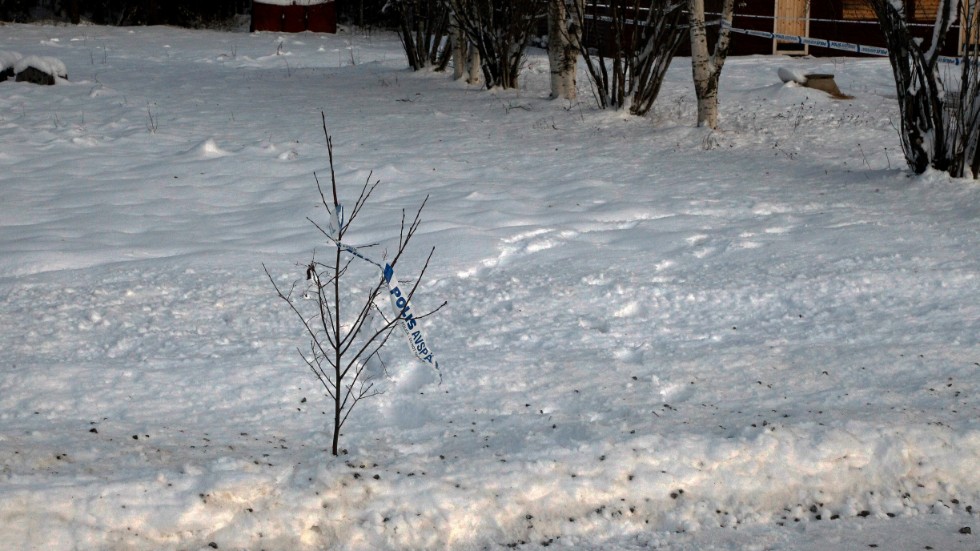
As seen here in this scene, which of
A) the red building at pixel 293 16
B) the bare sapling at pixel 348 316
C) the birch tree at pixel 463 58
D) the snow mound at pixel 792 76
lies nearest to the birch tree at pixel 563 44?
the birch tree at pixel 463 58

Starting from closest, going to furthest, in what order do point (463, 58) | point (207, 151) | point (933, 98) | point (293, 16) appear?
point (933, 98), point (207, 151), point (463, 58), point (293, 16)

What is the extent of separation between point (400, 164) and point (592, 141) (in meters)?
2.04

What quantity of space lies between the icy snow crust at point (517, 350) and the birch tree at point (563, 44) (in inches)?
85.3

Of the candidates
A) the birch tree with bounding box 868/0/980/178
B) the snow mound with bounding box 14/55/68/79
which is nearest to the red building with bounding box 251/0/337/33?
the snow mound with bounding box 14/55/68/79

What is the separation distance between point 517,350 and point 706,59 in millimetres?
5840

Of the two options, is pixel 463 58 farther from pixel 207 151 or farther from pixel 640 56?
pixel 207 151

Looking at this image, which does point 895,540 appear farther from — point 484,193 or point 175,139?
point 175,139

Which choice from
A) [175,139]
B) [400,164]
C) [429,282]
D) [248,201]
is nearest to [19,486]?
[429,282]

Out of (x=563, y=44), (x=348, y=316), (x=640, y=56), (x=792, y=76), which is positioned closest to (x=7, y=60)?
(x=563, y=44)

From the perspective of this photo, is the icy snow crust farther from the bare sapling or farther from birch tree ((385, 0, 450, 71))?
birch tree ((385, 0, 450, 71))

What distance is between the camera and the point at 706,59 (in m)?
9.83

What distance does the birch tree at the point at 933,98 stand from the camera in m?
7.65

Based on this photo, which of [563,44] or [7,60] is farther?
[7,60]

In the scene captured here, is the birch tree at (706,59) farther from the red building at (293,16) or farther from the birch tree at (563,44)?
the red building at (293,16)
